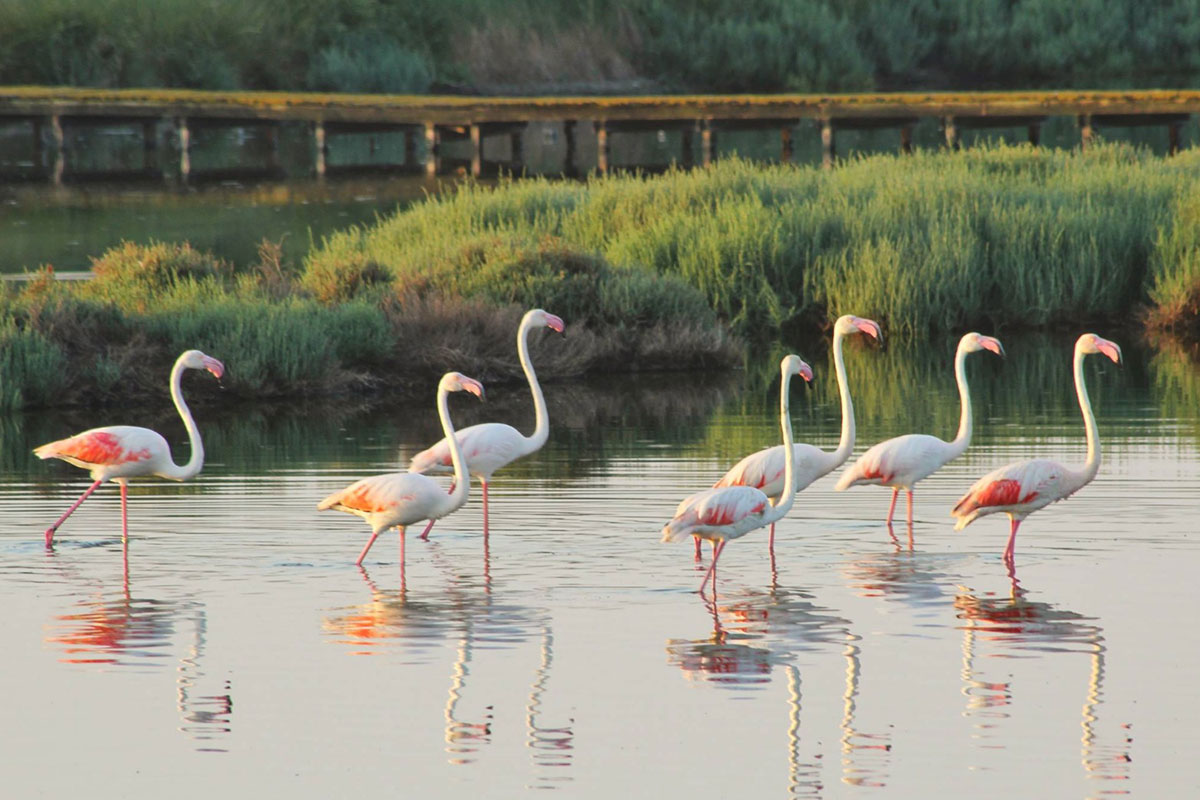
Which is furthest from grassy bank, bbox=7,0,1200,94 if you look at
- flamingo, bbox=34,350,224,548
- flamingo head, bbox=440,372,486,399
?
flamingo head, bbox=440,372,486,399

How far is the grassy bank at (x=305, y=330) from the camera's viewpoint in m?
19.2

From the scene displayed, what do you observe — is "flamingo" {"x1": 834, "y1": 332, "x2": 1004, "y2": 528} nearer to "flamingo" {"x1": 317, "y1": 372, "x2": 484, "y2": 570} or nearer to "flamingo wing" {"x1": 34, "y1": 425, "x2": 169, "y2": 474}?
"flamingo" {"x1": 317, "y1": 372, "x2": 484, "y2": 570}

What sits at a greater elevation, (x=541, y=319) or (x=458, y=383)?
(x=541, y=319)

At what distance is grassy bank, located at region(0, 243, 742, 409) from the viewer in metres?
19.2

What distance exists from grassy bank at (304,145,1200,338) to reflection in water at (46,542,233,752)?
40.3ft

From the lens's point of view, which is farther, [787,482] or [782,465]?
[782,465]

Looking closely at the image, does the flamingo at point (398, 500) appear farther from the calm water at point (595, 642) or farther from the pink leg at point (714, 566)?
the pink leg at point (714, 566)

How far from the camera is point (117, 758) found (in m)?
7.55

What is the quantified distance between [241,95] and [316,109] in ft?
9.71

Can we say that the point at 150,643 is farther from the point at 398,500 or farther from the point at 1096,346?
the point at 1096,346

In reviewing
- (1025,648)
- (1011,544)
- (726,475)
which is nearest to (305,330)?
(726,475)

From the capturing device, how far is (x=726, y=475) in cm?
1251

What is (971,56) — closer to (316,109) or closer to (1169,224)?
(316,109)

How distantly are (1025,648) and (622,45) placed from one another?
185 ft
